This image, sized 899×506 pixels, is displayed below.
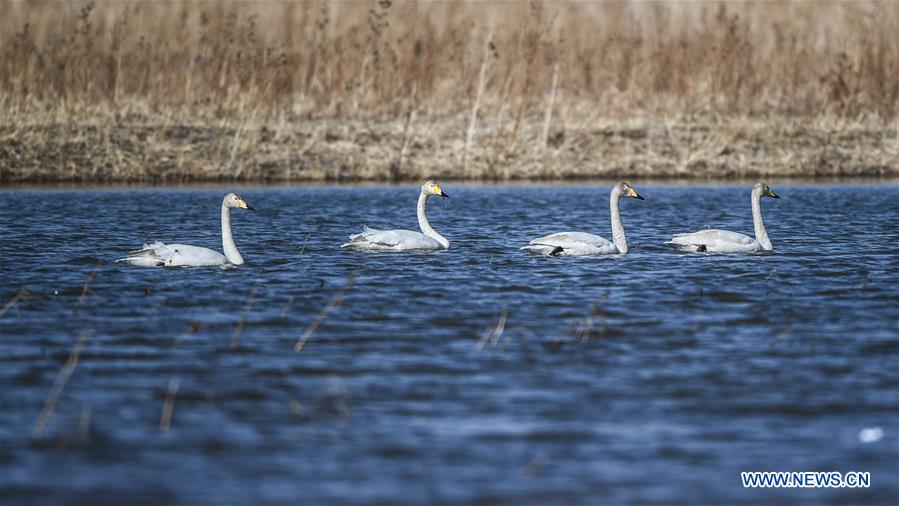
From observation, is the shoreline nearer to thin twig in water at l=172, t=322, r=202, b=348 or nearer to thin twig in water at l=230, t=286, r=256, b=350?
thin twig in water at l=230, t=286, r=256, b=350

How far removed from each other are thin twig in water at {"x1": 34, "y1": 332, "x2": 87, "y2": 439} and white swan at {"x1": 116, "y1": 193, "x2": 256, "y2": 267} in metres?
4.11

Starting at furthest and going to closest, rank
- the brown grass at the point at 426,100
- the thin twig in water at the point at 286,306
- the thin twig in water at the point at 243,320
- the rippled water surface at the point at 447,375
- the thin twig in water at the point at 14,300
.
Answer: the brown grass at the point at 426,100 → the thin twig in water at the point at 286,306 → the thin twig in water at the point at 14,300 → the thin twig in water at the point at 243,320 → the rippled water surface at the point at 447,375

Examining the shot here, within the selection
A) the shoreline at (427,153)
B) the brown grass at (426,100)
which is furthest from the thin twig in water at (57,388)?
the brown grass at (426,100)

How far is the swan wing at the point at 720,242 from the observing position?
54.0 feet

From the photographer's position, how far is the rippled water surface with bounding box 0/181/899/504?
7113 mm

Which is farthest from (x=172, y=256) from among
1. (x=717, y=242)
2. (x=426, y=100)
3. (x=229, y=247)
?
(x=426, y=100)

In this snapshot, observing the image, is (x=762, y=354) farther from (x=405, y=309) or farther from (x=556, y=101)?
(x=556, y=101)

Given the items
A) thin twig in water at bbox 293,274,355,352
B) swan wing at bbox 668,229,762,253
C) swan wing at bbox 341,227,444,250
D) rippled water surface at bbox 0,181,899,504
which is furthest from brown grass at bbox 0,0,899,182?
Result: thin twig in water at bbox 293,274,355,352

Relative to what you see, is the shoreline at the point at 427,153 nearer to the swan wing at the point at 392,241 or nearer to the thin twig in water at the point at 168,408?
the swan wing at the point at 392,241

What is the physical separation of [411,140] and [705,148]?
18.5ft

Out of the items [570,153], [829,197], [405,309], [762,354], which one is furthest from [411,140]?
[762,354]

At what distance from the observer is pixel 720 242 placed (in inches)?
648

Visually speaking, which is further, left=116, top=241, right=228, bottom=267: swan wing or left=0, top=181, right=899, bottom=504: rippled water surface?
left=116, top=241, right=228, bottom=267: swan wing

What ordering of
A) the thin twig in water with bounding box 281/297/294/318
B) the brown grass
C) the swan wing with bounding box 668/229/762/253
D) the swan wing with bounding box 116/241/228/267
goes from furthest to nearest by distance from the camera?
1. the brown grass
2. the swan wing with bounding box 668/229/762/253
3. the swan wing with bounding box 116/241/228/267
4. the thin twig in water with bounding box 281/297/294/318
